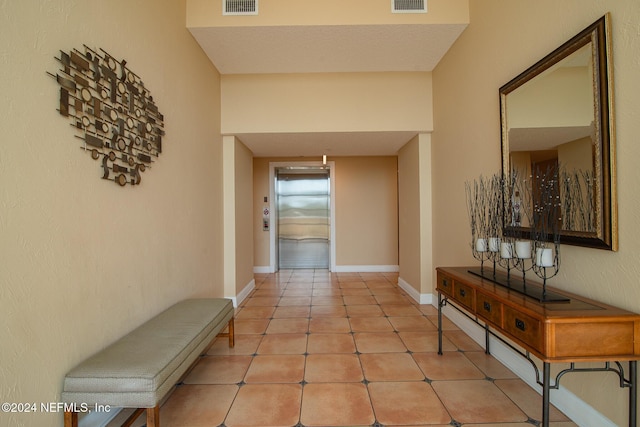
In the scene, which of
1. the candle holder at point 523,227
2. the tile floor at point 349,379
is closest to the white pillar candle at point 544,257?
the candle holder at point 523,227

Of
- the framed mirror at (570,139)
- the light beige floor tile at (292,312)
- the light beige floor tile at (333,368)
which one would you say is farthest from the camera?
the light beige floor tile at (292,312)

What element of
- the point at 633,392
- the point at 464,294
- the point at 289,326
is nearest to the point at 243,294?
the point at 289,326

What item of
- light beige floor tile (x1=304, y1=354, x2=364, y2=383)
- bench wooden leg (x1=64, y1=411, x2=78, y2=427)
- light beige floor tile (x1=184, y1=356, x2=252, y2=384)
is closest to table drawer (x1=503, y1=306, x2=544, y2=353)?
light beige floor tile (x1=304, y1=354, x2=364, y2=383)

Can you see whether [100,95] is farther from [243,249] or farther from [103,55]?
[243,249]

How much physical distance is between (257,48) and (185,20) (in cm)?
71

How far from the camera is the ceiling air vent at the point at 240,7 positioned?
9.51ft

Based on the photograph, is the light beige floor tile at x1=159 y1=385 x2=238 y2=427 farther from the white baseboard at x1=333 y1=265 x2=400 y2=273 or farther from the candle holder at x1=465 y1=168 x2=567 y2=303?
the white baseboard at x1=333 y1=265 x2=400 y2=273

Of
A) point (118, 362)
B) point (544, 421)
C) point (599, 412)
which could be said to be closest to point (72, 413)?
point (118, 362)

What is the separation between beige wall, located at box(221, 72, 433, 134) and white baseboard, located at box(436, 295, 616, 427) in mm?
2541

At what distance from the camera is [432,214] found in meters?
4.12

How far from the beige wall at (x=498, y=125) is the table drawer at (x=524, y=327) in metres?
0.46

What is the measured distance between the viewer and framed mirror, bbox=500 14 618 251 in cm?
156

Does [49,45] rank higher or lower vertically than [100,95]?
higher

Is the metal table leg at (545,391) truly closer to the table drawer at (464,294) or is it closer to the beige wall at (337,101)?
the table drawer at (464,294)
